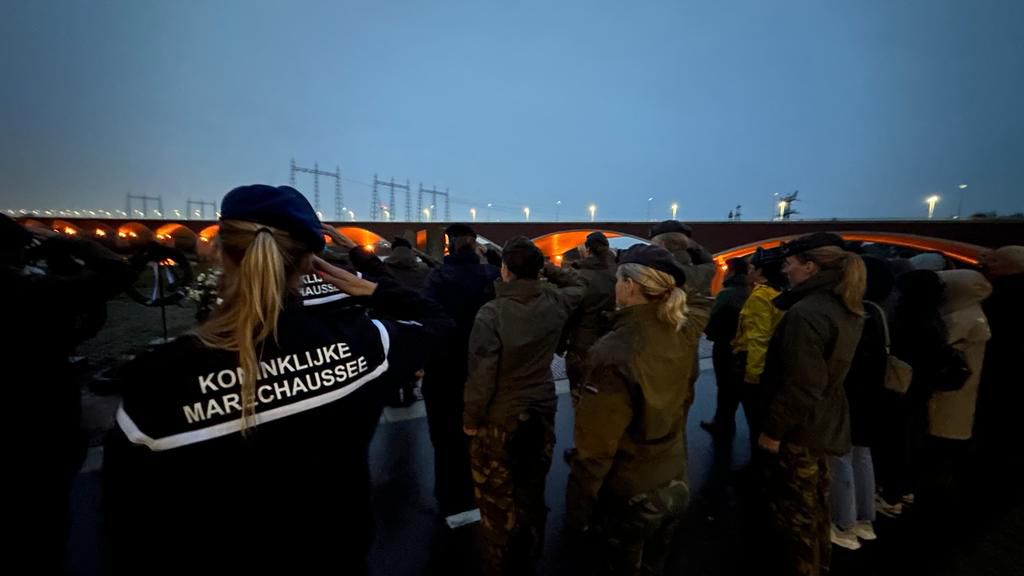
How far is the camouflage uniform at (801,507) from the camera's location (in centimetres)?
265

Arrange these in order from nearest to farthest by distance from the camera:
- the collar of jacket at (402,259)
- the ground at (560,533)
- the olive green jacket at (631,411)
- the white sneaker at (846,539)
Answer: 1. the olive green jacket at (631,411)
2. the ground at (560,533)
3. the white sneaker at (846,539)
4. the collar of jacket at (402,259)

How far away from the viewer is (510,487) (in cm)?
265

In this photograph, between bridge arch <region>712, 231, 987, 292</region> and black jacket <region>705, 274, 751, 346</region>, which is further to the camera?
bridge arch <region>712, 231, 987, 292</region>

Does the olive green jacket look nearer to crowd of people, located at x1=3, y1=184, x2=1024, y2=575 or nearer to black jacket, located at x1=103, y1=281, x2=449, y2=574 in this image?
crowd of people, located at x1=3, y1=184, x2=1024, y2=575

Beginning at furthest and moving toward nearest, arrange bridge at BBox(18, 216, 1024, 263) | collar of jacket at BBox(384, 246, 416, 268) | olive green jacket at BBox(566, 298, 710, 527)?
bridge at BBox(18, 216, 1024, 263) → collar of jacket at BBox(384, 246, 416, 268) → olive green jacket at BBox(566, 298, 710, 527)

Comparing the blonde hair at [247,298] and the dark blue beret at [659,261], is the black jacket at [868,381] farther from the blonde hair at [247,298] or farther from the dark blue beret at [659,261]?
the blonde hair at [247,298]

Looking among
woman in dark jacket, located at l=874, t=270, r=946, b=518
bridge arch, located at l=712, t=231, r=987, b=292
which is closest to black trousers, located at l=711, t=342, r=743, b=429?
woman in dark jacket, located at l=874, t=270, r=946, b=518

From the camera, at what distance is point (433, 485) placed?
3816 mm

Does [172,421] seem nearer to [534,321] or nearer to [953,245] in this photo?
[534,321]

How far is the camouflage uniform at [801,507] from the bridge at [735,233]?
3.38m

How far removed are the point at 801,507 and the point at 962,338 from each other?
213cm

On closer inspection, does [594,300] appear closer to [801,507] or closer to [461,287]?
[461,287]

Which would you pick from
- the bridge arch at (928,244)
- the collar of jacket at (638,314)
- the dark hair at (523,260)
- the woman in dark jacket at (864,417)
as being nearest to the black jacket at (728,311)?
the woman in dark jacket at (864,417)

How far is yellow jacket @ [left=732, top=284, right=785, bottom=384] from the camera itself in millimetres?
3891
